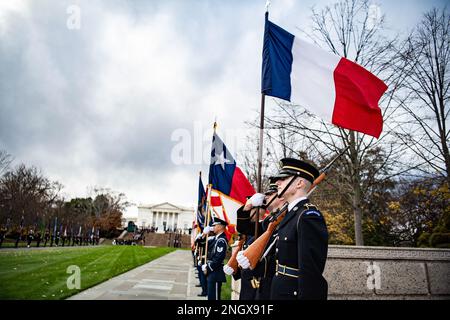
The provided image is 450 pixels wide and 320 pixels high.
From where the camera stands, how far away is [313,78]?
15.6ft

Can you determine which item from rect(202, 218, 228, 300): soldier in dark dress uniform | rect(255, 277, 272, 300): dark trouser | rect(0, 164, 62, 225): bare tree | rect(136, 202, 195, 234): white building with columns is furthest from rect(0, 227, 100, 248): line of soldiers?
rect(136, 202, 195, 234): white building with columns

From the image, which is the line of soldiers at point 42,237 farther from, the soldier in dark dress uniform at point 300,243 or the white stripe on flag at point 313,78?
the soldier in dark dress uniform at point 300,243

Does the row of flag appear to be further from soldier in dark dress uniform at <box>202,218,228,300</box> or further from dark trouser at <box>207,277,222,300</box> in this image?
dark trouser at <box>207,277,222,300</box>

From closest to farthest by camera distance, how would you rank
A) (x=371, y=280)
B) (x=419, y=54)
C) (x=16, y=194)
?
(x=371, y=280) < (x=419, y=54) < (x=16, y=194)

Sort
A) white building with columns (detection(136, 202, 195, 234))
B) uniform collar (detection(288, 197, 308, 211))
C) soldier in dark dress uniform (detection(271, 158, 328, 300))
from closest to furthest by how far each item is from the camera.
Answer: soldier in dark dress uniform (detection(271, 158, 328, 300)) < uniform collar (detection(288, 197, 308, 211)) < white building with columns (detection(136, 202, 195, 234))

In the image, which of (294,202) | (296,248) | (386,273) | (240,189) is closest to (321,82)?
(294,202)

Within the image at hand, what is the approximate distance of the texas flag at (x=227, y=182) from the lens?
7.32 meters

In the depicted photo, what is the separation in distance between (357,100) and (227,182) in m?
3.71

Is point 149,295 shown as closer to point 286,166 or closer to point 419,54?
point 286,166

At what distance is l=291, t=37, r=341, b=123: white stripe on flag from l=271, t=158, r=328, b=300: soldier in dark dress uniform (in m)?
1.56

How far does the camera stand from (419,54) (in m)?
10.4

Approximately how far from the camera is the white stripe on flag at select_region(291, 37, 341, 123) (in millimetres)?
4621
